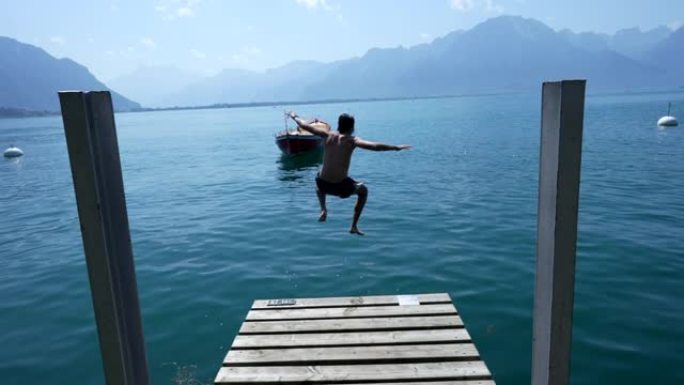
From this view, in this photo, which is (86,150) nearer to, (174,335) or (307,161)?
(174,335)

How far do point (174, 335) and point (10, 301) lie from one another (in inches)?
235

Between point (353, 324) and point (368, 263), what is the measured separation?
7187mm

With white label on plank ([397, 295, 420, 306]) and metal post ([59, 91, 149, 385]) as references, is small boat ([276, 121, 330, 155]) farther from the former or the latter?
metal post ([59, 91, 149, 385])

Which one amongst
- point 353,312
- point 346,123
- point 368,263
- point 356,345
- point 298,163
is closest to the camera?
point 356,345

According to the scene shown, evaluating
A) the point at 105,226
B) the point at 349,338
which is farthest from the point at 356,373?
the point at 105,226

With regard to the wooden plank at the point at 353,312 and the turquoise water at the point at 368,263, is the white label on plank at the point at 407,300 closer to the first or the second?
the wooden plank at the point at 353,312

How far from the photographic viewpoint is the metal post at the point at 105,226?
377 centimetres

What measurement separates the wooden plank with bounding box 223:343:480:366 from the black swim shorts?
2911 mm

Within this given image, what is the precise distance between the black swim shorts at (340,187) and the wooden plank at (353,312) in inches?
80.5

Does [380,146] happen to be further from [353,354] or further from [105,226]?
[105,226]

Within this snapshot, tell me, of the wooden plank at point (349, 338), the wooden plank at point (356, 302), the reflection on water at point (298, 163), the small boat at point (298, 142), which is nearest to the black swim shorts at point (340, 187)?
the wooden plank at point (356, 302)

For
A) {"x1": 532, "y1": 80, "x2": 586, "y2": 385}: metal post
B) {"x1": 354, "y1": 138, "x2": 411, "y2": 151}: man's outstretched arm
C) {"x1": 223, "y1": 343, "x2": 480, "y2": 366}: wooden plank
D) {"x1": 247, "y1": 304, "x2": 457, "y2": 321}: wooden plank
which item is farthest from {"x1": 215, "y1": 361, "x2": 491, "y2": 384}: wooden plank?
{"x1": 354, "y1": 138, "x2": 411, "y2": 151}: man's outstretched arm

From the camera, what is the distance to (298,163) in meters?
41.3

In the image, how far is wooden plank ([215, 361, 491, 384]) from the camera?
21.0 feet
